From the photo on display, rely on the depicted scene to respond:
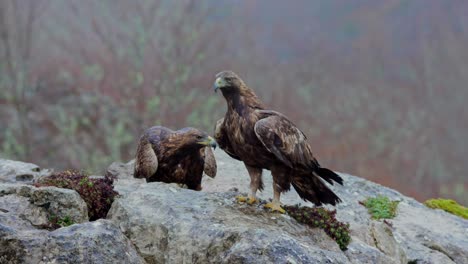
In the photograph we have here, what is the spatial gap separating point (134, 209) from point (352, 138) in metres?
21.4

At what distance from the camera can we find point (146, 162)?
8.10 m

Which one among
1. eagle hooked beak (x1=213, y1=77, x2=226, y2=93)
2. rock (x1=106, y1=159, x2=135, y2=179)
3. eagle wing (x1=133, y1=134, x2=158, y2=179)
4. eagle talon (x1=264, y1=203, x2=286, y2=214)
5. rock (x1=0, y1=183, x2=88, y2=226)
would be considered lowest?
rock (x1=0, y1=183, x2=88, y2=226)

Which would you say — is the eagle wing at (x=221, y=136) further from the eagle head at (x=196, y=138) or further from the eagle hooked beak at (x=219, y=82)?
the eagle head at (x=196, y=138)

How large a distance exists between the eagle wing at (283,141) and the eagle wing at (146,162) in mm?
2342

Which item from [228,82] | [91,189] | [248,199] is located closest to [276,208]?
[248,199]

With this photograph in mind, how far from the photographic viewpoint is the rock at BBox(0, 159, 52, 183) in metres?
8.07

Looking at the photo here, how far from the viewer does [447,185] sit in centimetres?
A: 2673

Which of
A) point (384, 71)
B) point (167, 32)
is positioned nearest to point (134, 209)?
point (167, 32)

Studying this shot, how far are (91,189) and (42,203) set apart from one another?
2.37 ft

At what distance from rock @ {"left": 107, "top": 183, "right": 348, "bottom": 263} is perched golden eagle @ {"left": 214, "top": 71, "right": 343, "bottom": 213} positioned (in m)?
0.43

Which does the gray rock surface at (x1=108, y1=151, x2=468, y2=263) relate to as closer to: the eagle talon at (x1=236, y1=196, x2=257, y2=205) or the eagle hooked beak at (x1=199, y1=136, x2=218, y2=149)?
the eagle talon at (x1=236, y1=196, x2=257, y2=205)

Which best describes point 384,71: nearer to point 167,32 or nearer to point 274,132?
point 167,32

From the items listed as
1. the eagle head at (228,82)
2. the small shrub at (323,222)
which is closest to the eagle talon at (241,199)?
the small shrub at (323,222)

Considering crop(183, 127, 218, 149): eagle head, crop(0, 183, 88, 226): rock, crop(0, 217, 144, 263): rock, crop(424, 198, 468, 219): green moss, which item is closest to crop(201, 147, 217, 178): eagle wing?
crop(183, 127, 218, 149): eagle head
